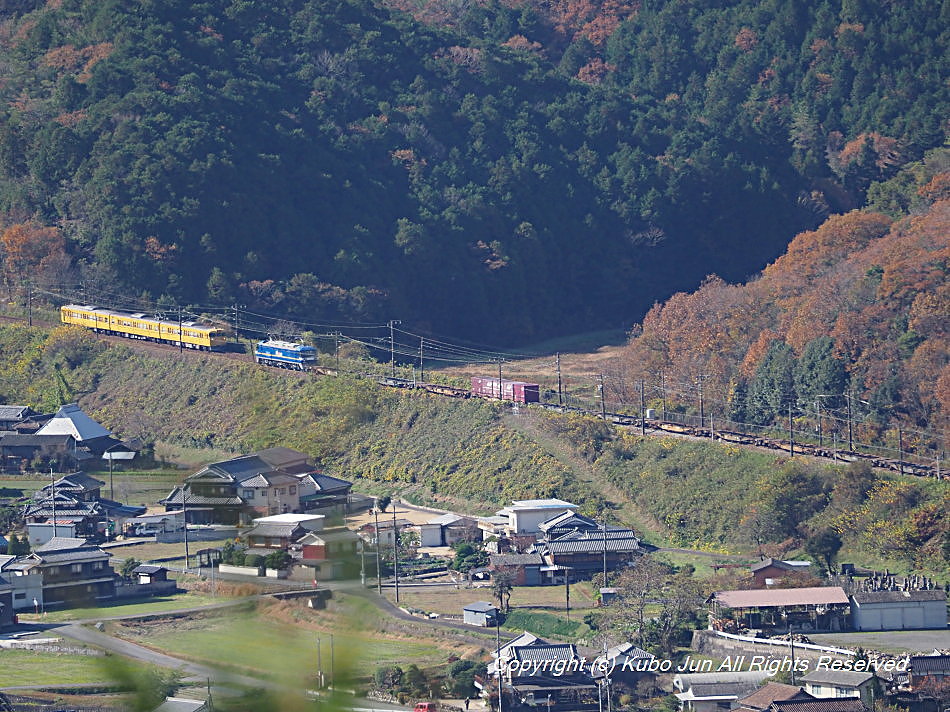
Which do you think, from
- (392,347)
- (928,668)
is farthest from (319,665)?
(392,347)

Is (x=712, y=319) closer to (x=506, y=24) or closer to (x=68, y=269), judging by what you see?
(x=68, y=269)

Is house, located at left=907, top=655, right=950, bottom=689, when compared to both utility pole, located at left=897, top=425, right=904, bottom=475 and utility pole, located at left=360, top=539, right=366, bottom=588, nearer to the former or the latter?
utility pole, located at left=897, top=425, right=904, bottom=475

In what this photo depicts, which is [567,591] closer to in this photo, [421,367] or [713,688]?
[713,688]

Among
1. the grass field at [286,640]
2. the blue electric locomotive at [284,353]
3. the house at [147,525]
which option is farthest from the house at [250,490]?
the blue electric locomotive at [284,353]

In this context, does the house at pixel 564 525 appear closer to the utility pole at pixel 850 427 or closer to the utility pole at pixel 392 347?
the utility pole at pixel 850 427

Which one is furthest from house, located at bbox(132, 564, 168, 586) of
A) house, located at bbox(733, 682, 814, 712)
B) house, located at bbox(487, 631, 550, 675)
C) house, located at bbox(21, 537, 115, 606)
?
house, located at bbox(733, 682, 814, 712)

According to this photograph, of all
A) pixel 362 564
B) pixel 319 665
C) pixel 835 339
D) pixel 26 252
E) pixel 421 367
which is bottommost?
pixel 319 665
